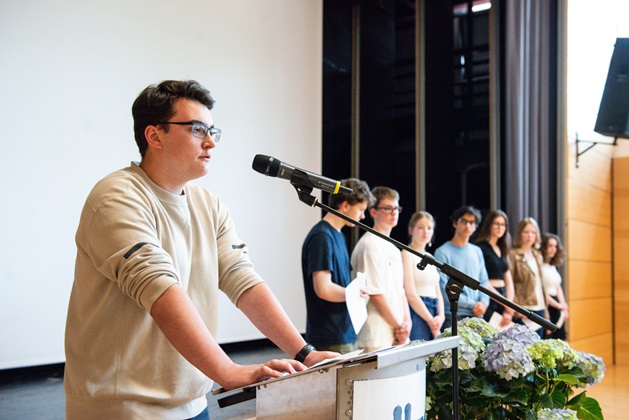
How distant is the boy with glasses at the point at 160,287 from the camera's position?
1330 mm

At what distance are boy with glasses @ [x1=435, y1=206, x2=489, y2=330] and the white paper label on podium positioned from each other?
126 inches

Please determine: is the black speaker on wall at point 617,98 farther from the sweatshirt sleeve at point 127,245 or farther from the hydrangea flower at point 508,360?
the sweatshirt sleeve at point 127,245

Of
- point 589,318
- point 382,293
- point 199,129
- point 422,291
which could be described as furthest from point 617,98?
point 199,129

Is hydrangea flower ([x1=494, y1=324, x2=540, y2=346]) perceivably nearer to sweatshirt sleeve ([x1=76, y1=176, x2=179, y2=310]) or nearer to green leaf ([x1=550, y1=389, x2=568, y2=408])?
green leaf ([x1=550, y1=389, x2=568, y2=408])

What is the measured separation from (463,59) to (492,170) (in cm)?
126

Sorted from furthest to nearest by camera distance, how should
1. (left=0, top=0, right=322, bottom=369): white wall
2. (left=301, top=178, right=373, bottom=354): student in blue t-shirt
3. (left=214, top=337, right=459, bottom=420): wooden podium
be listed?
(left=0, top=0, right=322, bottom=369): white wall, (left=301, top=178, right=373, bottom=354): student in blue t-shirt, (left=214, top=337, right=459, bottom=420): wooden podium

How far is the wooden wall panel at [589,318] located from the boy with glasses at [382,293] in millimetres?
3272

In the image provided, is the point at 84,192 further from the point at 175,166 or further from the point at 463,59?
the point at 463,59

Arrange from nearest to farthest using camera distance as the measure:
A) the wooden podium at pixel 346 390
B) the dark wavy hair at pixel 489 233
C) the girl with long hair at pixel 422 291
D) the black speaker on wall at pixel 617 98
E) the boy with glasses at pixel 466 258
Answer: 1. the wooden podium at pixel 346 390
2. the girl with long hair at pixel 422 291
3. the boy with glasses at pixel 466 258
4. the dark wavy hair at pixel 489 233
5. the black speaker on wall at pixel 617 98

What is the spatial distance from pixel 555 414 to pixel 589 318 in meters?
5.55

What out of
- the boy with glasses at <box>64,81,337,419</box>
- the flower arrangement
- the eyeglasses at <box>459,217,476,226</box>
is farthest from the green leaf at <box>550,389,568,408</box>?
the eyeglasses at <box>459,217,476,226</box>

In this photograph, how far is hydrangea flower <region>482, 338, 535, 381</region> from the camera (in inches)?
64.9

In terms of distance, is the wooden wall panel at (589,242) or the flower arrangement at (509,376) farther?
the wooden wall panel at (589,242)

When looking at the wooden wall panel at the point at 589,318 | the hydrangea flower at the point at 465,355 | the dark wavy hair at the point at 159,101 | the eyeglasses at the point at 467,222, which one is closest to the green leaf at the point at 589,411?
the hydrangea flower at the point at 465,355
